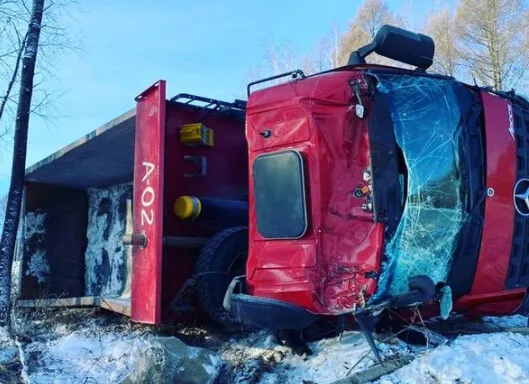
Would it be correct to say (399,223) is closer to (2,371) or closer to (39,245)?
(2,371)

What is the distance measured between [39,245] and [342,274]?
19.5 feet

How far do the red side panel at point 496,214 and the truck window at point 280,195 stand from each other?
130cm

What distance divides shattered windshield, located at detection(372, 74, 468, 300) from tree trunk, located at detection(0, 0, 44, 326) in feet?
13.8

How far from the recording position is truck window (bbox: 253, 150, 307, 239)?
369 centimetres

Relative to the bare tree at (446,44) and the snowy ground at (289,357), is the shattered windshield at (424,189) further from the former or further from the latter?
the bare tree at (446,44)

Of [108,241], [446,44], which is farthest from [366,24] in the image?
[108,241]

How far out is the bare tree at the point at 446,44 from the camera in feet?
71.1

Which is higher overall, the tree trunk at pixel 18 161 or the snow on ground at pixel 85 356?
the tree trunk at pixel 18 161

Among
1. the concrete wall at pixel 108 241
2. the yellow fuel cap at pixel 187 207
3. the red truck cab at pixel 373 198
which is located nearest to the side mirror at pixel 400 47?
the red truck cab at pixel 373 198

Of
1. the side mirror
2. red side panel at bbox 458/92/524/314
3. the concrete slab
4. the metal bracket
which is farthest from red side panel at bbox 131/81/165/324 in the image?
red side panel at bbox 458/92/524/314

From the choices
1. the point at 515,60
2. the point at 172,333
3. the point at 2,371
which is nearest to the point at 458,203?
the point at 172,333

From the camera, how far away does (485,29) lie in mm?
21812

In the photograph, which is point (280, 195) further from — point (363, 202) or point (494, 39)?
point (494, 39)

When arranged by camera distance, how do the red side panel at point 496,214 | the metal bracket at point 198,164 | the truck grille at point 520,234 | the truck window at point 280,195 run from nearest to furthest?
the truck window at point 280,195 → the red side panel at point 496,214 → the truck grille at point 520,234 → the metal bracket at point 198,164
